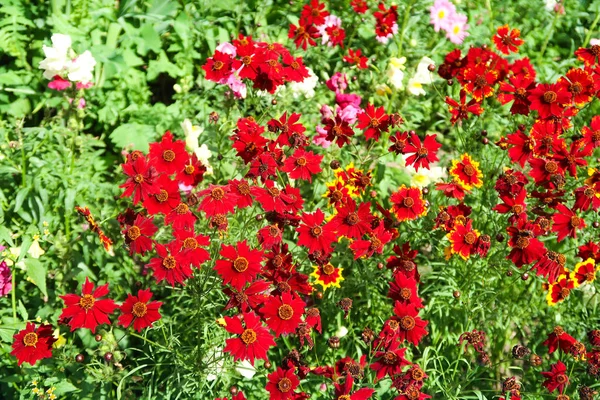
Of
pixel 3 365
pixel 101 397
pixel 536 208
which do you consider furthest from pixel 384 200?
pixel 3 365

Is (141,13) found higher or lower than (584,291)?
higher

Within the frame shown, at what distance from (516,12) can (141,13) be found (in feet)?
8.79

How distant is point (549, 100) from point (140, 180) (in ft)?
5.58

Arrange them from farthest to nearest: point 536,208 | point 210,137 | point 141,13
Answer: point 141,13 → point 210,137 → point 536,208

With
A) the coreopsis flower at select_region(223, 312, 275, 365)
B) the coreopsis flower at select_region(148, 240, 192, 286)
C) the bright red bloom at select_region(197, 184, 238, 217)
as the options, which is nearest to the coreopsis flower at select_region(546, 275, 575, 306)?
the coreopsis flower at select_region(223, 312, 275, 365)

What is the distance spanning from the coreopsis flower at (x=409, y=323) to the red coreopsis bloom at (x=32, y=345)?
1195 mm

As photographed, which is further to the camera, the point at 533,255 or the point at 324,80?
the point at 324,80

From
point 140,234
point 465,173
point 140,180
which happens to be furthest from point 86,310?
point 465,173

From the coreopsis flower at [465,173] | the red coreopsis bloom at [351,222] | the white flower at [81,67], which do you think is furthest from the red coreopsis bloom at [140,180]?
the coreopsis flower at [465,173]

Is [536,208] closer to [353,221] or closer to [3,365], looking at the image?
[353,221]

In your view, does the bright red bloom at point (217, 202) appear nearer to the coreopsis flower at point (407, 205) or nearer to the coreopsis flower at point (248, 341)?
the coreopsis flower at point (248, 341)

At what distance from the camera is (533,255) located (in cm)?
229

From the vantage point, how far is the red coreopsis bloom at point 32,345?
6.72ft

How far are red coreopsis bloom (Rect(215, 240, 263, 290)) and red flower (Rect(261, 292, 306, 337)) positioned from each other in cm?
11
